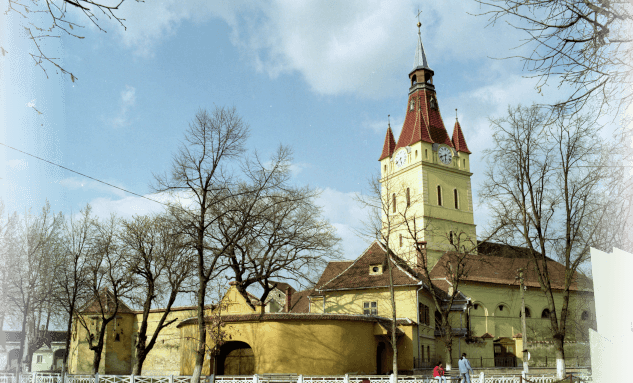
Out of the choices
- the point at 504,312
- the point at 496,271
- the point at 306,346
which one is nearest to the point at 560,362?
the point at 306,346

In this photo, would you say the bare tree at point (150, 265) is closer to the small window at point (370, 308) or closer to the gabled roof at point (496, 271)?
the small window at point (370, 308)

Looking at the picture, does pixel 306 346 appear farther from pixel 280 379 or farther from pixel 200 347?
pixel 200 347

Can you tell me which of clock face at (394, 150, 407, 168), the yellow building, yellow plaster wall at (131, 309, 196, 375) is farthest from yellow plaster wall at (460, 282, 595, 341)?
yellow plaster wall at (131, 309, 196, 375)

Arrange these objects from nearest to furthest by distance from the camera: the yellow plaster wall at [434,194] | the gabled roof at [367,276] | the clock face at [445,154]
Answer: the gabled roof at [367,276] < the yellow plaster wall at [434,194] < the clock face at [445,154]

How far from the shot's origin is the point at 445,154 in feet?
197

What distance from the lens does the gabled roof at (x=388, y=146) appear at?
6450cm

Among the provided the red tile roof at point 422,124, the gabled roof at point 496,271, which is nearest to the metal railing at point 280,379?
the gabled roof at point 496,271

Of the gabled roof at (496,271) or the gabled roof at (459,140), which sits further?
the gabled roof at (459,140)

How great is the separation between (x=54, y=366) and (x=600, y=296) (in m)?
50.5

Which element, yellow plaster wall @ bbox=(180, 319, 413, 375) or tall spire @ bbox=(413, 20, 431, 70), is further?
tall spire @ bbox=(413, 20, 431, 70)

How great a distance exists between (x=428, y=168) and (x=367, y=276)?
94.4 feet

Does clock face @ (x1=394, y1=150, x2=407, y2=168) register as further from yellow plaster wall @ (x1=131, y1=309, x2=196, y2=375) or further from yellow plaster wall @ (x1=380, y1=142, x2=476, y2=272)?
yellow plaster wall @ (x1=131, y1=309, x2=196, y2=375)

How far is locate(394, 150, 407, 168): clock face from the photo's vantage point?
60600 millimetres

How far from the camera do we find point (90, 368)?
116ft
